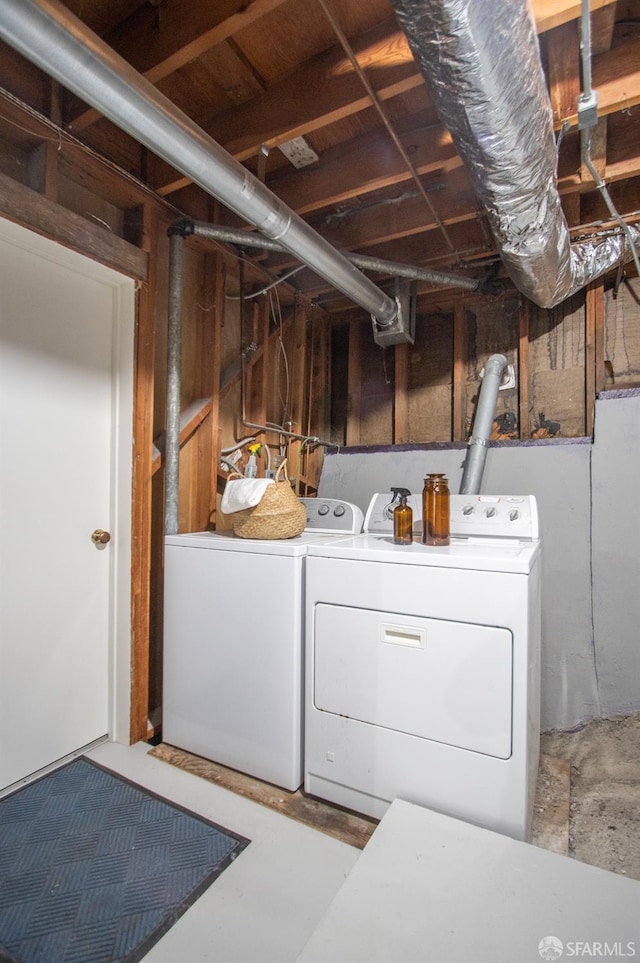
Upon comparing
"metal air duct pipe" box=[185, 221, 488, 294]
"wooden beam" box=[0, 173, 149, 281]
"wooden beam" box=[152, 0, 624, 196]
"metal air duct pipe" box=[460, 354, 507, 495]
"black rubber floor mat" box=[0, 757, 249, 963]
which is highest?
"wooden beam" box=[152, 0, 624, 196]

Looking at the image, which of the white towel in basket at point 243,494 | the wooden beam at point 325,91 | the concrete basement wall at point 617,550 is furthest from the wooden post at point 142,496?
the concrete basement wall at point 617,550

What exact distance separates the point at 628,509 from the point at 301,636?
1747 millimetres

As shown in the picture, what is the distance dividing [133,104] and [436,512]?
156cm

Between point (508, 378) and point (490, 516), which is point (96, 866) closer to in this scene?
point (490, 516)

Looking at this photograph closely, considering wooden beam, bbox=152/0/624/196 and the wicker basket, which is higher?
wooden beam, bbox=152/0/624/196

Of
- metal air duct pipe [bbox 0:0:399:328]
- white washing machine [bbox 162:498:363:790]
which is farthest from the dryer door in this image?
metal air duct pipe [bbox 0:0:399:328]

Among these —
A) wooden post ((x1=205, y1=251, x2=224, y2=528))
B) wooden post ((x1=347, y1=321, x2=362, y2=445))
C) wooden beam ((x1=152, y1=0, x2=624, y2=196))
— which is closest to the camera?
wooden beam ((x1=152, y1=0, x2=624, y2=196))

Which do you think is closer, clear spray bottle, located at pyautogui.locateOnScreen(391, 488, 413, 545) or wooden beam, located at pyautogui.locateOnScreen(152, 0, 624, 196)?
wooden beam, located at pyautogui.locateOnScreen(152, 0, 624, 196)

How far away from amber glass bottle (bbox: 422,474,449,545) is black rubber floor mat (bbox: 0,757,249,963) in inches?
46.9

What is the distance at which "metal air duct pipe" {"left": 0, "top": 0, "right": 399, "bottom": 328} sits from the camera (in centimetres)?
102

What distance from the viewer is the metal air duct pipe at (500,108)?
1033 mm

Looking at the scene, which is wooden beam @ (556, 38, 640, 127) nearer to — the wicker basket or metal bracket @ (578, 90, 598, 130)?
metal bracket @ (578, 90, 598, 130)

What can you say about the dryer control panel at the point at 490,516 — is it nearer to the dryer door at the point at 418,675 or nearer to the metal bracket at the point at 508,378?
the dryer door at the point at 418,675

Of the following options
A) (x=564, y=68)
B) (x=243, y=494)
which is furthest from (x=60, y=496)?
(x=564, y=68)
